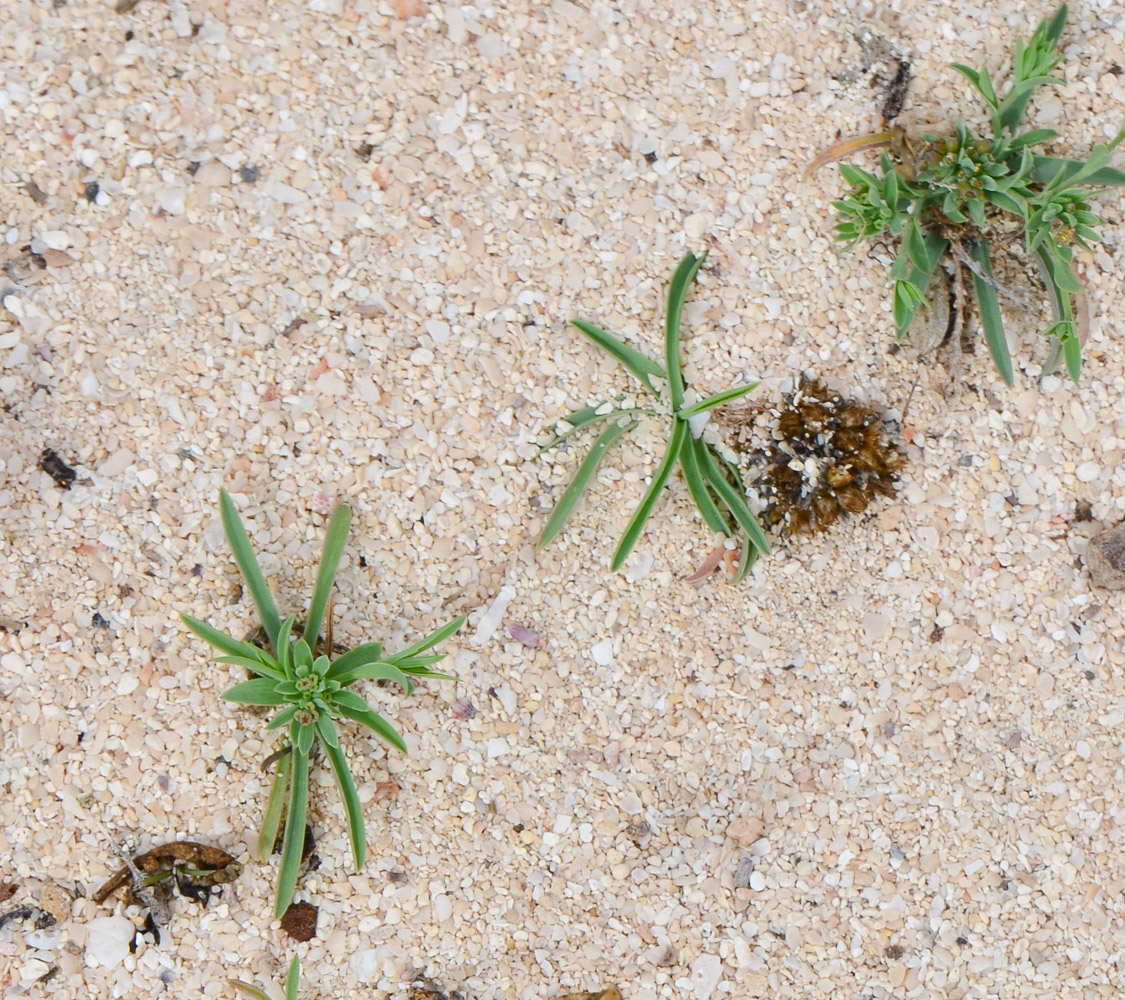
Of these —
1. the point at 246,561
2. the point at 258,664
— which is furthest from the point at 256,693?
the point at 246,561

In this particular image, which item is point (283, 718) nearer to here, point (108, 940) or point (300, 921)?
point (300, 921)

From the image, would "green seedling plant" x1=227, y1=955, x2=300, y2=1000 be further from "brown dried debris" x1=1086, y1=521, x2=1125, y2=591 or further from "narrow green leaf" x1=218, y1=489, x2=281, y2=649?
"brown dried debris" x1=1086, y1=521, x2=1125, y2=591

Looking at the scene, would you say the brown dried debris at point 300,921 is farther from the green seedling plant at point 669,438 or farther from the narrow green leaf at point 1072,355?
the narrow green leaf at point 1072,355

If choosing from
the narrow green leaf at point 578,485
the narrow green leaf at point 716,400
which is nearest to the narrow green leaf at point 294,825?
the narrow green leaf at point 578,485

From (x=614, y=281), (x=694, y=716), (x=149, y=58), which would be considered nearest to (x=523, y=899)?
(x=694, y=716)


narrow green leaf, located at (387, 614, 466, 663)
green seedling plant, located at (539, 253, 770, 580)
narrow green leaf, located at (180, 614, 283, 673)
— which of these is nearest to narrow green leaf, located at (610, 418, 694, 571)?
green seedling plant, located at (539, 253, 770, 580)

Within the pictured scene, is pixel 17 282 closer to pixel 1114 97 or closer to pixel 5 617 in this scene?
pixel 5 617

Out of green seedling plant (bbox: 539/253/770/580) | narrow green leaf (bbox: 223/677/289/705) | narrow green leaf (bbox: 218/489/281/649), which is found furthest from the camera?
green seedling plant (bbox: 539/253/770/580)
